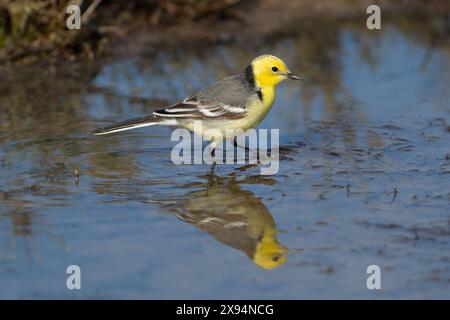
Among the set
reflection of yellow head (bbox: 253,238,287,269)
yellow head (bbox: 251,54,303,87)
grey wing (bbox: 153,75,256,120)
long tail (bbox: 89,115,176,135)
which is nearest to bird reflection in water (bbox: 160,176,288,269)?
reflection of yellow head (bbox: 253,238,287,269)

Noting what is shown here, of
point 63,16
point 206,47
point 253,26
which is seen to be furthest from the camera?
point 253,26

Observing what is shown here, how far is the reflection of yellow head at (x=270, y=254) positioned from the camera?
6152 millimetres

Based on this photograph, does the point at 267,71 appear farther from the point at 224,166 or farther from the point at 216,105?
the point at 224,166

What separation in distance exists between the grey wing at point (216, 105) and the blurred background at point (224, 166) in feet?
1.57

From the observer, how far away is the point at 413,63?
1227 centimetres

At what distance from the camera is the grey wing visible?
8.52 m

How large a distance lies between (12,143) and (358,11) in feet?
Answer: 24.7

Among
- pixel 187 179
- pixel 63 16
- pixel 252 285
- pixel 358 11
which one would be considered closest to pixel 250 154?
Answer: pixel 187 179

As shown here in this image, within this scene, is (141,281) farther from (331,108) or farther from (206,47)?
(206,47)

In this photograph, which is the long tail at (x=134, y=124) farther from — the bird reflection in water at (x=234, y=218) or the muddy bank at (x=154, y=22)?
the muddy bank at (x=154, y=22)

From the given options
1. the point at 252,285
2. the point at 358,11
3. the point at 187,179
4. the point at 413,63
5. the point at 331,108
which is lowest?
the point at 252,285

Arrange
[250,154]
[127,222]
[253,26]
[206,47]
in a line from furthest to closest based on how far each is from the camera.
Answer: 1. [253,26]
2. [206,47]
3. [250,154]
4. [127,222]

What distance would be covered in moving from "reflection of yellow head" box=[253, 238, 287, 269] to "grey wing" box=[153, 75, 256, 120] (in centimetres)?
220

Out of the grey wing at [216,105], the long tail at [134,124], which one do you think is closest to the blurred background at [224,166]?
the long tail at [134,124]
